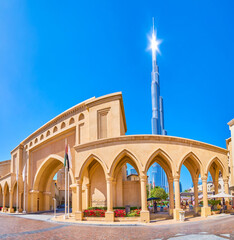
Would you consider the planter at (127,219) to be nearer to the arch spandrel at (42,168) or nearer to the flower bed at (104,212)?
the flower bed at (104,212)

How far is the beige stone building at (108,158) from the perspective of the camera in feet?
71.7

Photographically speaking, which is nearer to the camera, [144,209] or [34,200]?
[144,209]

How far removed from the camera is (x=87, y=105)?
2983cm

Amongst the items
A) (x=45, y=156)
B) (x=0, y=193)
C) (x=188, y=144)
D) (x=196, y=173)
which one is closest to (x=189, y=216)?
(x=196, y=173)

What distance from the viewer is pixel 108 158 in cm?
2233

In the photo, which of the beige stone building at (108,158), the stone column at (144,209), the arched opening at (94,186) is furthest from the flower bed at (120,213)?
the arched opening at (94,186)

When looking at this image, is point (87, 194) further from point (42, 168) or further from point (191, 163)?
point (42, 168)

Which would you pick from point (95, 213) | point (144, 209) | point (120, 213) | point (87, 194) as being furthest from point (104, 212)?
point (87, 194)

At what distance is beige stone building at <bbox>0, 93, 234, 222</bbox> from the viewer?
21844mm

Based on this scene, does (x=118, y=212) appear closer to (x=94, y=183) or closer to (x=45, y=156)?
(x=94, y=183)

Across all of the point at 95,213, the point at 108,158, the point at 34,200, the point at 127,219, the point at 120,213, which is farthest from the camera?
the point at 34,200

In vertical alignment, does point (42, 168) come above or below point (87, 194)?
above

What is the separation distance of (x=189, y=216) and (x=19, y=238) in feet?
49.4

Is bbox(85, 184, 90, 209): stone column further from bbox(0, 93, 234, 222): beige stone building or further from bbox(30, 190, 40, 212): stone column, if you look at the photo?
bbox(30, 190, 40, 212): stone column
